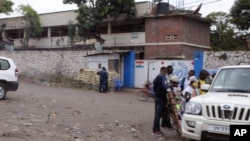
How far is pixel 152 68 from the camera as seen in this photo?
79.0ft

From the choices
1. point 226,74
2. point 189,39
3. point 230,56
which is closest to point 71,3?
point 189,39

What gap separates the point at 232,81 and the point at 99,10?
2631 cm

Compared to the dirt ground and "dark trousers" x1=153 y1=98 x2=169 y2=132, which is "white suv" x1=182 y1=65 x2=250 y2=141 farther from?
the dirt ground

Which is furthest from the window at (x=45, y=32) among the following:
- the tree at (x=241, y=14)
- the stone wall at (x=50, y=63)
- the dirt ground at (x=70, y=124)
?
the dirt ground at (x=70, y=124)

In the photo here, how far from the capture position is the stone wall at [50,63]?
2686cm

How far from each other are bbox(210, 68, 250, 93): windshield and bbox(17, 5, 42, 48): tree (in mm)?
35127

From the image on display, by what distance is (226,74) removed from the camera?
25.8 feet

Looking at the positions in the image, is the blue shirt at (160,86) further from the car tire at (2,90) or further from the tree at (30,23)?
the tree at (30,23)

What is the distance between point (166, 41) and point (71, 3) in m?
9.70

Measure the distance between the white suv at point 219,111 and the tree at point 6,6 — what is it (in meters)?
39.5

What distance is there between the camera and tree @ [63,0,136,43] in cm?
3253

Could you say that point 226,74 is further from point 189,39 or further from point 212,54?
point 189,39

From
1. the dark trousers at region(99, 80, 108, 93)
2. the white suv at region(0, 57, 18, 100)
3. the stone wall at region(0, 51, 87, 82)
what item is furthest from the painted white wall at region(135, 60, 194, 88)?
the white suv at region(0, 57, 18, 100)

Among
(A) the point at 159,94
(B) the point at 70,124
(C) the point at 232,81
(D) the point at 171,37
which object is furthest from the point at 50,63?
(C) the point at 232,81
